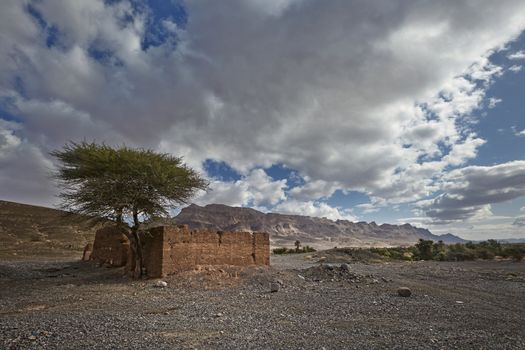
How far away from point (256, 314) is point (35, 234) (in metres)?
49.4

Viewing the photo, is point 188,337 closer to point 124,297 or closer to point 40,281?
point 124,297

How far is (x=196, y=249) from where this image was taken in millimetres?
18406

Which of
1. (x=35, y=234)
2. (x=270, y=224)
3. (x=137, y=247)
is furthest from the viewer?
(x=270, y=224)

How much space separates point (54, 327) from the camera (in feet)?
25.3

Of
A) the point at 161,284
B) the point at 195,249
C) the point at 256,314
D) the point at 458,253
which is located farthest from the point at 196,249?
the point at 458,253

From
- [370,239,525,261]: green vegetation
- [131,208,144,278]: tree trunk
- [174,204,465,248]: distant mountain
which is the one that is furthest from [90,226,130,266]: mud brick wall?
[174,204,465,248]: distant mountain

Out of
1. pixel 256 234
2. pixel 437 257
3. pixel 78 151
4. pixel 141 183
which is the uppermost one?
pixel 78 151

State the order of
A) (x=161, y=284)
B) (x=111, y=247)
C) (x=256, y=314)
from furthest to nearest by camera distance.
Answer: (x=111, y=247) < (x=161, y=284) < (x=256, y=314)

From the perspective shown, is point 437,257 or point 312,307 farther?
point 437,257

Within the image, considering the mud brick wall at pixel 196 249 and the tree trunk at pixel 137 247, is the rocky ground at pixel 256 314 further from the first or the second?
the tree trunk at pixel 137 247

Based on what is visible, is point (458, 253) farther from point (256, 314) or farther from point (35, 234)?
point (35, 234)

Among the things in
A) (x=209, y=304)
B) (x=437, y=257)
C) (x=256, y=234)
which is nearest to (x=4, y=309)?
(x=209, y=304)

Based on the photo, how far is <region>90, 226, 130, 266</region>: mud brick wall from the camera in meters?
23.1

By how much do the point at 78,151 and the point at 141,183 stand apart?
4459 mm
